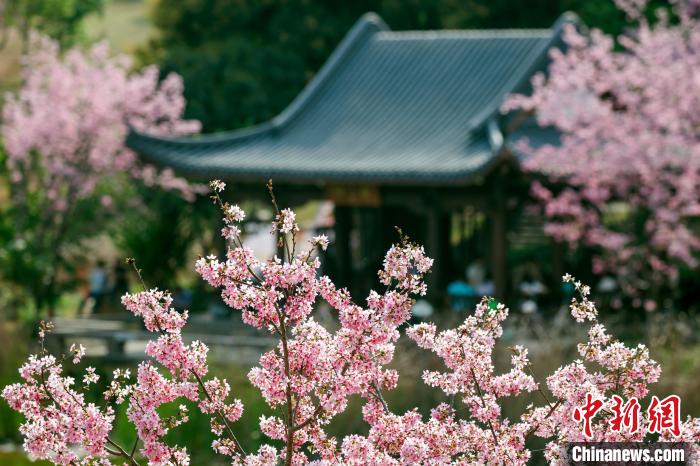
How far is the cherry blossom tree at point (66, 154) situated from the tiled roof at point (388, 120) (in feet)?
5.58

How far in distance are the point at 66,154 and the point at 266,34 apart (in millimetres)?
10024

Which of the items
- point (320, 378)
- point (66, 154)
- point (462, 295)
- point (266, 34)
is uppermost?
point (266, 34)

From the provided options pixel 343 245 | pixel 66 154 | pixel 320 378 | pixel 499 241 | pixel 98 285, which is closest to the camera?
pixel 320 378

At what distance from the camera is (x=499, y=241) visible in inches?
747

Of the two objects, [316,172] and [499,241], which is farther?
[316,172]

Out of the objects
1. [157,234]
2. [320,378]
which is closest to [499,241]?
[157,234]

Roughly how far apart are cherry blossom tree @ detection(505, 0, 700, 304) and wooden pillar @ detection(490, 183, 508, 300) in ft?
2.01

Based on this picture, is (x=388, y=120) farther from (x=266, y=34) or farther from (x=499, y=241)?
(x=266, y=34)

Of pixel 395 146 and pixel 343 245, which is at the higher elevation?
pixel 395 146

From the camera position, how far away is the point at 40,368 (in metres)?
4.63

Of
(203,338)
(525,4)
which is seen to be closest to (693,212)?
(203,338)

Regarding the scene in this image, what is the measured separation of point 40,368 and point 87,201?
62.7 ft

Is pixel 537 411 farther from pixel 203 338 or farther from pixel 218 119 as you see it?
pixel 218 119

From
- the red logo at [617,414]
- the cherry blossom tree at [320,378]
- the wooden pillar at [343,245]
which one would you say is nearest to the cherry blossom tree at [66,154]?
the wooden pillar at [343,245]
